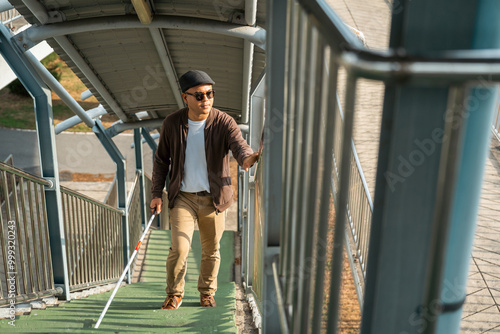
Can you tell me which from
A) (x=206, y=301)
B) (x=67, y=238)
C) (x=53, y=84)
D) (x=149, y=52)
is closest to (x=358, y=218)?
(x=206, y=301)

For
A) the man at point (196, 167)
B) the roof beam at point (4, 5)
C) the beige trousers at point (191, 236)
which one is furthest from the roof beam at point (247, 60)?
the roof beam at point (4, 5)

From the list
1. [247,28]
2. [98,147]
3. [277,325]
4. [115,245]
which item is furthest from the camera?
[98,147]

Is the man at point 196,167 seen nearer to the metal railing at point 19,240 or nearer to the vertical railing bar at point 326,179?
the metal railing at point 19,240

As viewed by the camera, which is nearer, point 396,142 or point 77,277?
point 396,142

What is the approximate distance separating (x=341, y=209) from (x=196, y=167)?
10.8 feet

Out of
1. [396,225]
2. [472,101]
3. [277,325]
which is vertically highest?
[472,101]

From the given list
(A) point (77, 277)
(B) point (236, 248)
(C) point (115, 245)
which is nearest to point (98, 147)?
(B) point (236, 248)

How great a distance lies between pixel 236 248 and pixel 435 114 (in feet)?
30.7

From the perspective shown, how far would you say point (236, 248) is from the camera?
1005 cm

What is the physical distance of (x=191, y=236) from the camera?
14.6ft

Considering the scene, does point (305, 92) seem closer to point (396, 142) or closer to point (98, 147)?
point (396, 142)

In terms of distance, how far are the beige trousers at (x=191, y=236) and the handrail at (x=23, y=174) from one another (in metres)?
1.16

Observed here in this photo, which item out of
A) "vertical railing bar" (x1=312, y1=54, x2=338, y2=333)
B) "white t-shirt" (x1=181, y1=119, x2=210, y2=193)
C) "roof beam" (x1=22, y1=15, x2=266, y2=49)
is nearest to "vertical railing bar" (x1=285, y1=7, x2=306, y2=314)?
"vertical railing bar" (x1=312, y1=54, x2=338, y2=333)

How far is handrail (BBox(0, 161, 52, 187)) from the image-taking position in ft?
12.4
